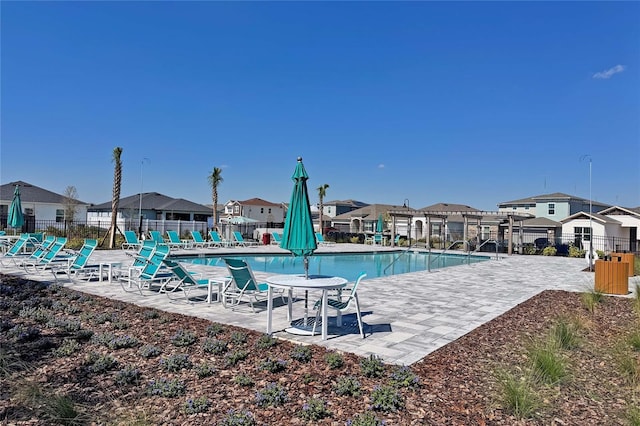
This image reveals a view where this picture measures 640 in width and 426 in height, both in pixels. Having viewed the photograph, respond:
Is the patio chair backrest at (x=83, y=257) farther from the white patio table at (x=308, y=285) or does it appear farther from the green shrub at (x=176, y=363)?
the green shrub at (x=176, y=363)

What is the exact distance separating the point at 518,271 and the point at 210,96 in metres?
16.9

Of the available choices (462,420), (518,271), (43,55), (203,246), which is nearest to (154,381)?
(462,420)

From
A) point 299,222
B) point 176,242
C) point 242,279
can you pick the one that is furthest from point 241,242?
point 299,222

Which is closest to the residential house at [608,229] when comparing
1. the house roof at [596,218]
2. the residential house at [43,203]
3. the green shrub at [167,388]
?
the house roof at [596,218]

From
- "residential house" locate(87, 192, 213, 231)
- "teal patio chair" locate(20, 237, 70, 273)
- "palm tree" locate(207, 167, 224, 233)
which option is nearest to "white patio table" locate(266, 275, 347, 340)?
"teal patio chair" locate(20, 237, 70, 273)

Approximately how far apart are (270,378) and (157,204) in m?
37.6

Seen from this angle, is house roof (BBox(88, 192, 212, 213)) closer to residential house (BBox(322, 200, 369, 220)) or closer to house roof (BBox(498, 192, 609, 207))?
residential house (BBox(322, 200, 369, 220))

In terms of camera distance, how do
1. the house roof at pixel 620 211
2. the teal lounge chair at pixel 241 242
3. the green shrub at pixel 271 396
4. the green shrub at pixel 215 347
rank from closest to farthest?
the green shrub at pixel 271 396
the green shrub at pixel 215 347
the teal lounge chair at pixel 241 242
the house roof at pixel 620 211

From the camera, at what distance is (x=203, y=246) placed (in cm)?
2312

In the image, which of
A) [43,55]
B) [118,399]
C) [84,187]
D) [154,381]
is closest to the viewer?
[118,399]

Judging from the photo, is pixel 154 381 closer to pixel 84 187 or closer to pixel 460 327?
pixel 460 327

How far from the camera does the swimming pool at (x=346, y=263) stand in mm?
16250

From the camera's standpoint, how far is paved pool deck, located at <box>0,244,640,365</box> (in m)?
5.25

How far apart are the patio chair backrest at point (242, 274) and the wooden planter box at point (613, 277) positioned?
7.97 meters
